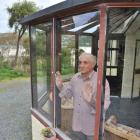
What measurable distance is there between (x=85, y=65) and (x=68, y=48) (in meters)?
0.79

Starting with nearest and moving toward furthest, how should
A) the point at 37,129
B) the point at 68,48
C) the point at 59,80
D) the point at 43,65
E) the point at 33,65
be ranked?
the point at 59,80 → the point at 68,48 → the point at 43,65 → the point at 37,129 → the point at 33,65

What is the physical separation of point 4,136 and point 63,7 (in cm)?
352

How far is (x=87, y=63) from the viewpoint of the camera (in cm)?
272

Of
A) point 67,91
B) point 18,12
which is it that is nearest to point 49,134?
point 67,91

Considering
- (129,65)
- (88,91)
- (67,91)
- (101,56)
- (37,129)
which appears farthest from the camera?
(129,65)

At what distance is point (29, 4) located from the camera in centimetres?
1433

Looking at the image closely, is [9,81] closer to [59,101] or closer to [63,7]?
[59,101]

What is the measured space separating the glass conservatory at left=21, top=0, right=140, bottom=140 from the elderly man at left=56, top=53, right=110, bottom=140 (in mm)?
113

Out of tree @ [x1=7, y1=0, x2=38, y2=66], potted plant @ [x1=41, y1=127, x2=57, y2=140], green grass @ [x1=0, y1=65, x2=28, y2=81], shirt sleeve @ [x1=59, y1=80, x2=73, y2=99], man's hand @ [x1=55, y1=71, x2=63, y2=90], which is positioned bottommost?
green grass @ [x1=0, y1=65, x2=28, y2=81]

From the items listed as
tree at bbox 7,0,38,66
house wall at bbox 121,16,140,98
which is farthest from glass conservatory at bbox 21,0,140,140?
tree at bbox 7,0,38,66

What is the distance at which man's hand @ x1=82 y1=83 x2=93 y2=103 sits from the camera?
2606 mm

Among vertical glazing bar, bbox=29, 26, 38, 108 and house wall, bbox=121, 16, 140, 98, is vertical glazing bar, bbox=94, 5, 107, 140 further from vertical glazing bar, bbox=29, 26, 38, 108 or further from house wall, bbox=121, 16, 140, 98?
house wall, bbox=121, 16, 140, 98

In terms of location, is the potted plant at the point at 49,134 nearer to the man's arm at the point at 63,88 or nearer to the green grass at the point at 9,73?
the man's arm at the point at 63,88

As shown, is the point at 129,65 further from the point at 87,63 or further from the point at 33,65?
the point at 87,63
